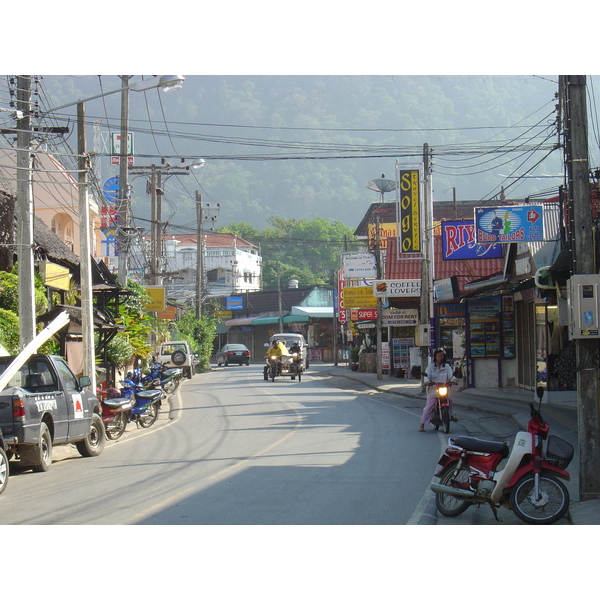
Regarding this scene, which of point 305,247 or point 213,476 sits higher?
point 305,247

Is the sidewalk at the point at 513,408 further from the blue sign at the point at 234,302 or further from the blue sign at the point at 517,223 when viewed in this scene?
the blue sign at the point at 234,302

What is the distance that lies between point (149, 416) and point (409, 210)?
15313 mm

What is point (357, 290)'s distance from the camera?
39.1m

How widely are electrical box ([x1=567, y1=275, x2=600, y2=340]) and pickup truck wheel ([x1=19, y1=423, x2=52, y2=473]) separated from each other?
8033 mm

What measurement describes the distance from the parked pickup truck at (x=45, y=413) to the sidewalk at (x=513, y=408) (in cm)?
659

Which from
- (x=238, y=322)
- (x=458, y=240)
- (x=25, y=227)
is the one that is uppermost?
(x=458, y=240)

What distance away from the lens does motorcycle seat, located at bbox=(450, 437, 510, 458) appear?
834cm

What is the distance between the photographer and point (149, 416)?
19.2m

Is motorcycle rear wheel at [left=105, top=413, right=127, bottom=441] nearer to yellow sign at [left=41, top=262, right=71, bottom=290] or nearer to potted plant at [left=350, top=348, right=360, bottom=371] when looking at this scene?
yellow sign at [left=41, top=262, right=71, bottom=290]

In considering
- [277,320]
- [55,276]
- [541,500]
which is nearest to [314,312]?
[277,320]

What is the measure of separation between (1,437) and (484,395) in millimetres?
16469

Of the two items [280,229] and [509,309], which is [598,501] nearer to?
[509,309]

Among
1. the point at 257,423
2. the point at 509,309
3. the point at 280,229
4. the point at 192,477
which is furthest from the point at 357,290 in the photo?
the point at 280,229

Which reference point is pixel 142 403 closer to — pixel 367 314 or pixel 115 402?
pixel 115 402
